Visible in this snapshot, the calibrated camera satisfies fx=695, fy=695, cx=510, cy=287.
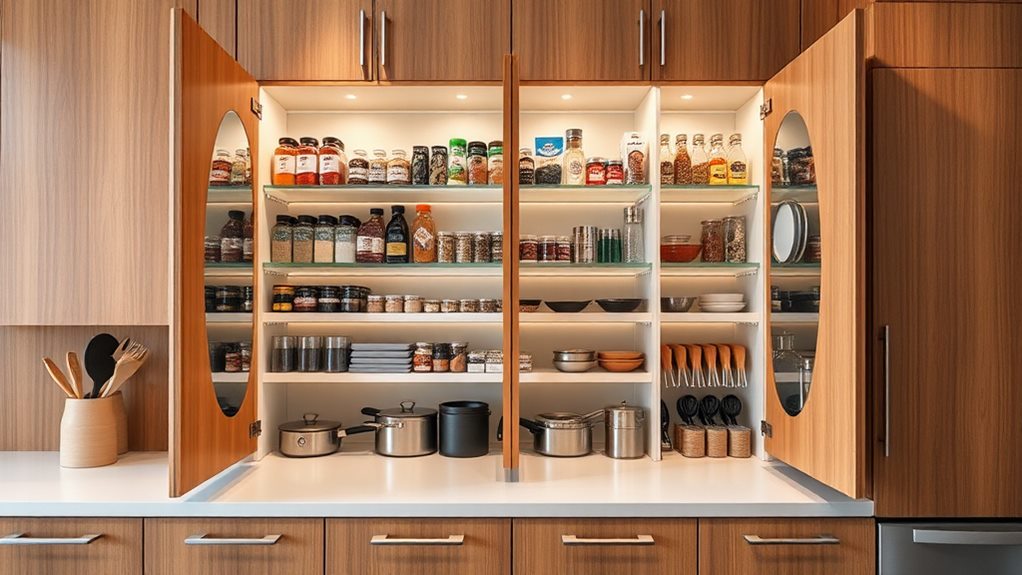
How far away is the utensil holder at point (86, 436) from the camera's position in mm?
2189

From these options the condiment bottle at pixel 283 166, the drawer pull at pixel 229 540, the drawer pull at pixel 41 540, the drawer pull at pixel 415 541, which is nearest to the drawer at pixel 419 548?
the drawer pull at pixel 415 541

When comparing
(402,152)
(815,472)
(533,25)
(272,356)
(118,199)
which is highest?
(533,25)

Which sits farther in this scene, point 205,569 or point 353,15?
point 353,15

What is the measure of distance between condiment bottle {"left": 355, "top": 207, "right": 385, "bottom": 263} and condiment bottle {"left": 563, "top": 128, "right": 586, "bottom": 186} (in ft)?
2.15

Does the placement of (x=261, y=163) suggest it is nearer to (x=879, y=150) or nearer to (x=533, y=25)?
(x=533, y=25)

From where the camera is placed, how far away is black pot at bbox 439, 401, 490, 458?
234cm

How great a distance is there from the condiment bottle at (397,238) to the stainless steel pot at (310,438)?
1.89 feet

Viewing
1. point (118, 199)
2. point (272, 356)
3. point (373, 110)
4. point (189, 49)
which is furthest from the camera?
point (373, 110)

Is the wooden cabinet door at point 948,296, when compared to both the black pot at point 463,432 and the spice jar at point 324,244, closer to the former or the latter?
the black pot at point 463,432

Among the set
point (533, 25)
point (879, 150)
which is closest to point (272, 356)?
point (533, 25)

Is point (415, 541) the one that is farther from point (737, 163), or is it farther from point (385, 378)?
point (737, 163)

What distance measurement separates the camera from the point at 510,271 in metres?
2.01

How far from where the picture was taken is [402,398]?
2.60 metres

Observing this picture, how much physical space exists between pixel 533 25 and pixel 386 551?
164 centimetres
